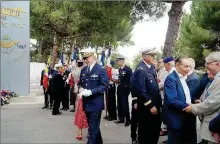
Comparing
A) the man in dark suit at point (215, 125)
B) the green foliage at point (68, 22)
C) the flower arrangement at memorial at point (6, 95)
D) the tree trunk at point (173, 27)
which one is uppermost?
the green foliage at point (68, 22)

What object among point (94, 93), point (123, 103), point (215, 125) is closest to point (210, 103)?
point (215, 125)

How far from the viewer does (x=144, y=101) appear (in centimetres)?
596

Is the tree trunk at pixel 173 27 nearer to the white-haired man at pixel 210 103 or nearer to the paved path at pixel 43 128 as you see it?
the paved path at pixel 43 128

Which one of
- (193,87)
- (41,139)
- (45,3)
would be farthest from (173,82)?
(45,3)

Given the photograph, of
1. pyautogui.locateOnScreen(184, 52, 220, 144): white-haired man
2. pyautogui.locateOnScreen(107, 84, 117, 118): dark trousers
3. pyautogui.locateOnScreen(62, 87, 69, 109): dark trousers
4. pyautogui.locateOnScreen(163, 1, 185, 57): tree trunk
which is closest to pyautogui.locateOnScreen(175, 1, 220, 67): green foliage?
pyautogui.locateOnScreen(163, 1, 185, 57): tree trunk

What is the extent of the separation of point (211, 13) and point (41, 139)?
20287mm

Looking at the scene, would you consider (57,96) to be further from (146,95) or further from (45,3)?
(45,3)

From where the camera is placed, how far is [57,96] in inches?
470

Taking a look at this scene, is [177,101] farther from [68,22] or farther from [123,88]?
[68,22]

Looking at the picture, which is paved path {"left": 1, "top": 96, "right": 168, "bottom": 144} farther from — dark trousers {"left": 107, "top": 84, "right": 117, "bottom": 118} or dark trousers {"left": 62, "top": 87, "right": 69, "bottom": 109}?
dark trousers {"left": 62, "top": 87, "right": 69, "bottom": 109}

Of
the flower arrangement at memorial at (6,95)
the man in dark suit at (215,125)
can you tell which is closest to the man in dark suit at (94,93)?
the man in dark suit at (215,125)

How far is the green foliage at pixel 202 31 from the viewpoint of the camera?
2594cm

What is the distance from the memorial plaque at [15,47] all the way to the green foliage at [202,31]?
39.3 ft

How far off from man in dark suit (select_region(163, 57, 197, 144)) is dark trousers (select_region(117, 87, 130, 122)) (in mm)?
4523
